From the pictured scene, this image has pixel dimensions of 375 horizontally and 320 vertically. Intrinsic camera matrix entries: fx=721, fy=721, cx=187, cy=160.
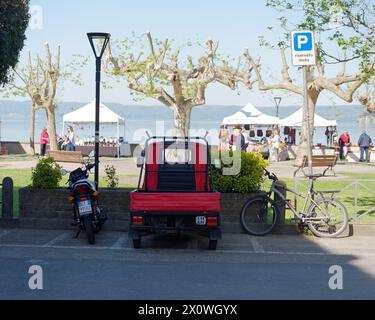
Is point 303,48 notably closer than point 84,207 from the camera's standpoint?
No

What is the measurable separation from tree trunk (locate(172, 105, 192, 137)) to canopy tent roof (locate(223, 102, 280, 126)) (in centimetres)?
1119

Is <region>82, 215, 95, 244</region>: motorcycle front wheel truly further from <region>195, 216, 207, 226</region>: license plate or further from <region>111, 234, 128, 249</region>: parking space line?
<region>195, 216, 207, 226</region>: license plate

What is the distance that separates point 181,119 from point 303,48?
25.4 m

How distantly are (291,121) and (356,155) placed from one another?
9.48 meters

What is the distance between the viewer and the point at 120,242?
1171 centimetres

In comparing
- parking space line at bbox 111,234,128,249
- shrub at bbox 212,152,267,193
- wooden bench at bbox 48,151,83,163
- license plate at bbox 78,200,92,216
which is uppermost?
wooden bench at bbox 48,151,83,163

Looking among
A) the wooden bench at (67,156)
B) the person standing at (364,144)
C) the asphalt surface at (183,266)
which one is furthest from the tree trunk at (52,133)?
the asphalt surface at (183,266)

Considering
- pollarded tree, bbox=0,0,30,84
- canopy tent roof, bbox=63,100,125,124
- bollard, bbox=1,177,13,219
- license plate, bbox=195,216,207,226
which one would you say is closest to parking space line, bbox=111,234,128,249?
license plate, bbox=195,216,207,226

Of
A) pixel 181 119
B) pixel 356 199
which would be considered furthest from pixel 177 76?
pixel 356 199

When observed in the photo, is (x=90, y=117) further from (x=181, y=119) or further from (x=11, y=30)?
(x=11, y=30)

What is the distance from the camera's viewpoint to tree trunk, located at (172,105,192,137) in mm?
37344

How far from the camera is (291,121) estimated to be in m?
47.3

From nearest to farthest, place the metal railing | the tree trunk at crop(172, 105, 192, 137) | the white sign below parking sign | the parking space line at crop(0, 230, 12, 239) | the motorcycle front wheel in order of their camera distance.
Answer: the motorcycle front wheel
the parking space line at crop(0, 230, 12, 239)
the white sign below parking sign
the metal railing
the tree trunk at crop(172, 105, 192, 137)
